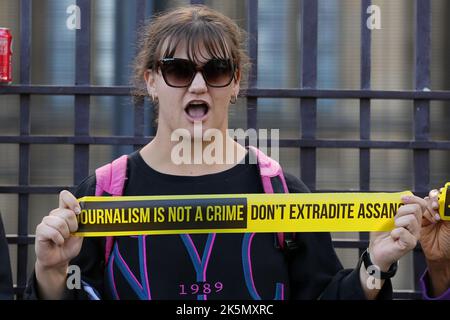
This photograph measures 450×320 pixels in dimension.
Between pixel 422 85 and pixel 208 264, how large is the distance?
2.05 meters

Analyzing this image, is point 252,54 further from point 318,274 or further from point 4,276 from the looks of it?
point 4,276

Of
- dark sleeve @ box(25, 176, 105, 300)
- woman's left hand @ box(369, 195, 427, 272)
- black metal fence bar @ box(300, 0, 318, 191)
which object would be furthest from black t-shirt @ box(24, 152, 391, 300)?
black metal fence bar @ box(300, 0, 318, 191)

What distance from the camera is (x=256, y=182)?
9.59 ft

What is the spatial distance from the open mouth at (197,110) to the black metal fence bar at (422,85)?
71.5 inches

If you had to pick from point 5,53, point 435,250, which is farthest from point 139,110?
point 435,250

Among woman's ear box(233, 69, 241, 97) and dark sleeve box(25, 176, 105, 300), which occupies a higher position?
woman's ear box(233, 69, 241, 97)

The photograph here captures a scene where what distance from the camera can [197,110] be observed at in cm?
286

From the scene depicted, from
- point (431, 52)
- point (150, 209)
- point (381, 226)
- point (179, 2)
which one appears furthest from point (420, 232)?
point (179, 2)

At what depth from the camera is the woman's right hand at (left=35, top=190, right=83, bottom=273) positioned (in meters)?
2.62

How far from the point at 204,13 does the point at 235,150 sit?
536 mm

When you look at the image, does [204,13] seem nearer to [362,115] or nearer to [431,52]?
[362,115]

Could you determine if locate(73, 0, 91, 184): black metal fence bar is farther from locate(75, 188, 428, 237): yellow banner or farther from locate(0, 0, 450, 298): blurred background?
locate(75, 188, 428, 237): yellow banner

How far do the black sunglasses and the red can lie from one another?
1.54 meters

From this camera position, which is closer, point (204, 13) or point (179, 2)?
point (204, 13)
